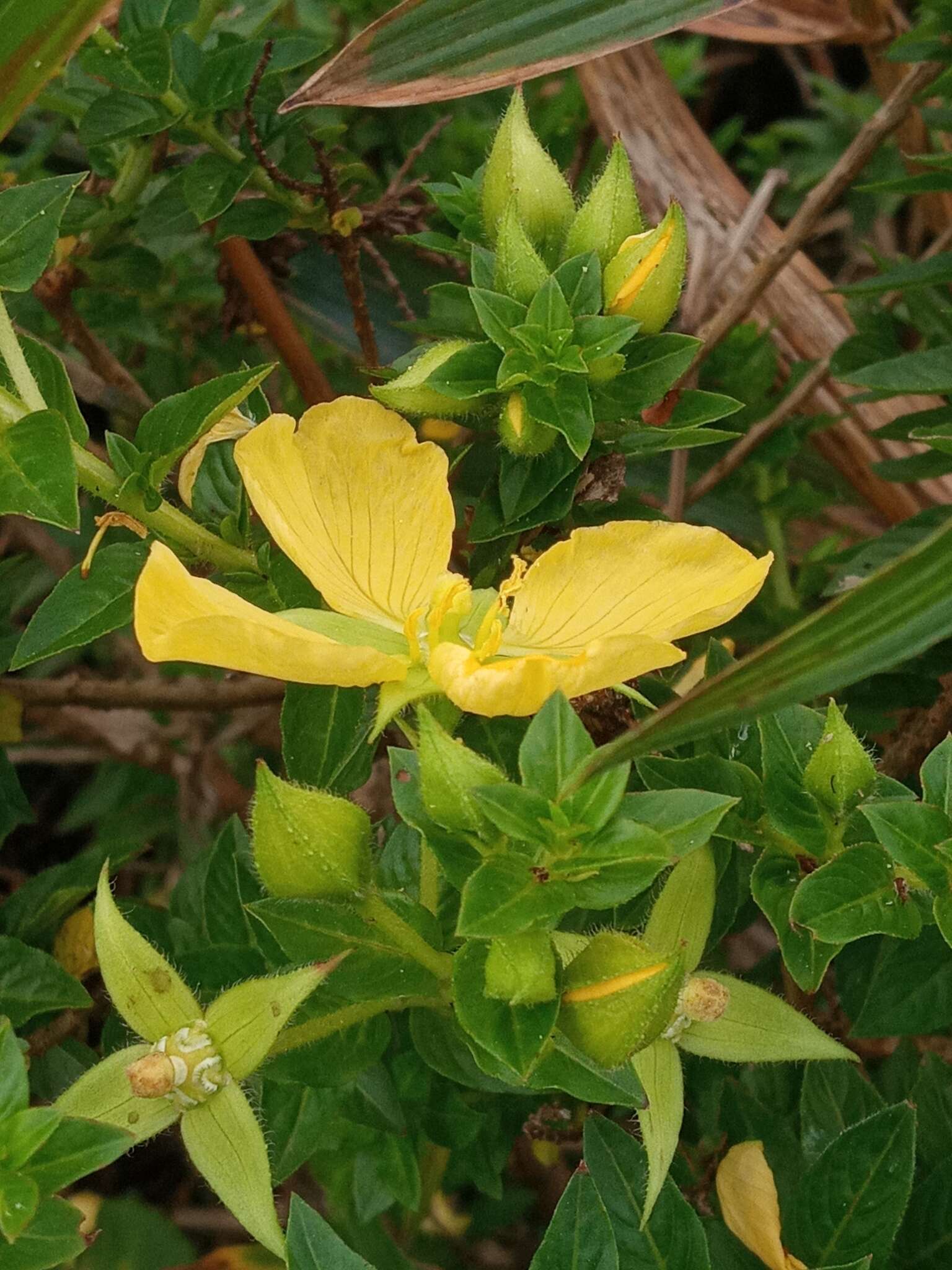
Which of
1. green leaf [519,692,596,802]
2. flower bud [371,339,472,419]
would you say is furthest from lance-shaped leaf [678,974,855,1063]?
flower bud [371,339,472,419]

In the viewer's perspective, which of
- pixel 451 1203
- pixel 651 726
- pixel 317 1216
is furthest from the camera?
pixel 451 1203

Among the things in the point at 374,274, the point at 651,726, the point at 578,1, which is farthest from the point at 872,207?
the point at 651,726

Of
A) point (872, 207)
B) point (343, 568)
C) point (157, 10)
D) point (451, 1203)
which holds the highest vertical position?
point (157, 10)

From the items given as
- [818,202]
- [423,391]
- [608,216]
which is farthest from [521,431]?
[818,202]

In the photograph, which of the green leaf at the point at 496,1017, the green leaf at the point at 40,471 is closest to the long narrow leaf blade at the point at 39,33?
the green leaf at the point at 40,471

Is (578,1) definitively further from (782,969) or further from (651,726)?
(782,969)

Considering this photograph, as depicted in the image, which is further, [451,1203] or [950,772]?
[451,1203]

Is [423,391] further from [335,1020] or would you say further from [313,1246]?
[313,1246]
